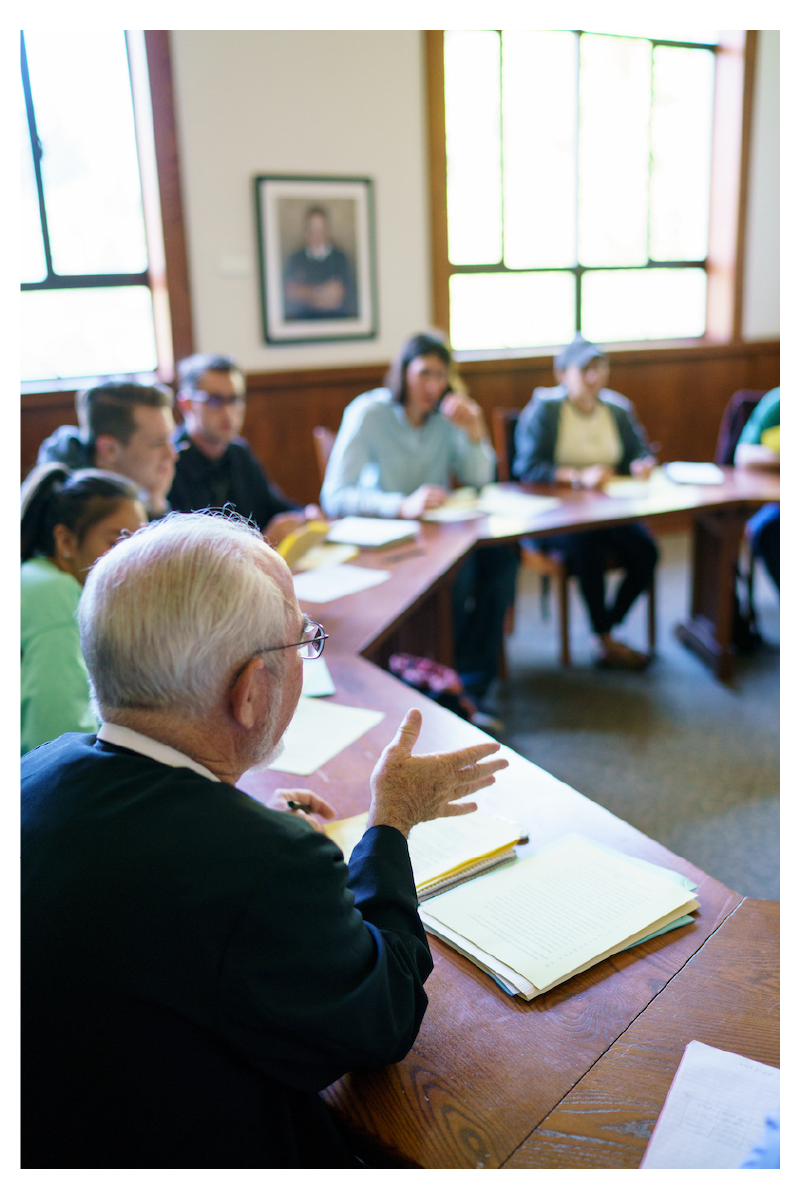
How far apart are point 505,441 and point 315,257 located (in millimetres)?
1412

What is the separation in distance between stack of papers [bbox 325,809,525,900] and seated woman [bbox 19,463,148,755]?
62 cm

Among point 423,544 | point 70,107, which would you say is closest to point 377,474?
point 423,544

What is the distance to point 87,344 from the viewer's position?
4.18 metres

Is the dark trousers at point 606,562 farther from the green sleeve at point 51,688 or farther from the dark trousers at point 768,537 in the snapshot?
the green sleeve at point 51,688

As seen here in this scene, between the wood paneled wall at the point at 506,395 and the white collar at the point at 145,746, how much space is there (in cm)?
327

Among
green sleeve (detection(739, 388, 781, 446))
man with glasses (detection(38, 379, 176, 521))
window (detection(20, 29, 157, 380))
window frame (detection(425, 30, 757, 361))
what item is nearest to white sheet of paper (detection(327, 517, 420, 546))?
man with glasses (detection(38, 379, 176, 521))

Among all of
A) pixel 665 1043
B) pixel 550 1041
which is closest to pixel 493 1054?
pixel 550 1041

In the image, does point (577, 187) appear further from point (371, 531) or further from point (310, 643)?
point (310, 643)

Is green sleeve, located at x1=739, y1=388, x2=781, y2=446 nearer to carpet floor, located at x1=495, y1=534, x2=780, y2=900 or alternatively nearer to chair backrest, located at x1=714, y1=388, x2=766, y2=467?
chair backrest, located at x1=714, y1=388, x2=766, y2=467

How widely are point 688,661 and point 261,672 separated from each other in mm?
3194

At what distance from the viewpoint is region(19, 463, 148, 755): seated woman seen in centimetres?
160

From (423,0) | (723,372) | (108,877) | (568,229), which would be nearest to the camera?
(108,877)

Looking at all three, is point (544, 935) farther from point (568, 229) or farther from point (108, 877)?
point (568, 229)

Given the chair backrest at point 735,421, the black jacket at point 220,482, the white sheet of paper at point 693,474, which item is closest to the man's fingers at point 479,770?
the black jacket at point 220,482
